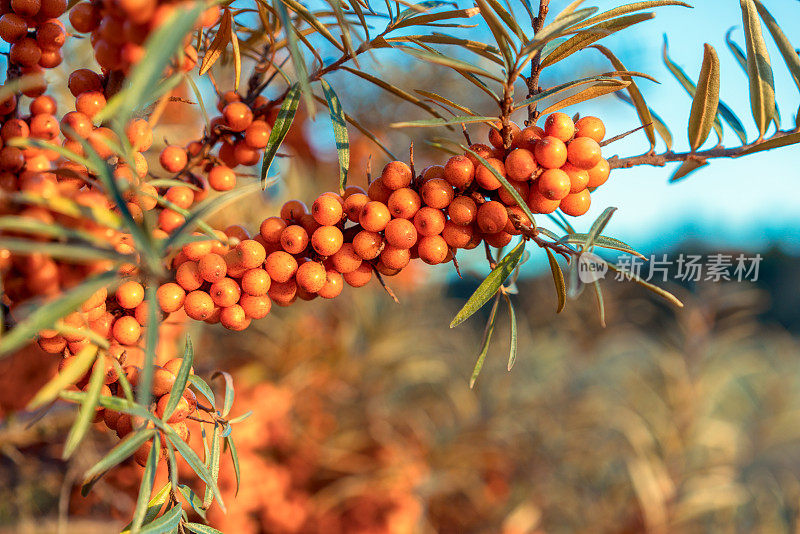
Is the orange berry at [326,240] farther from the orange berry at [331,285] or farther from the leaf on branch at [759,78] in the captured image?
the leaf on branch at [759,78]

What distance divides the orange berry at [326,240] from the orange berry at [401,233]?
0.10ft

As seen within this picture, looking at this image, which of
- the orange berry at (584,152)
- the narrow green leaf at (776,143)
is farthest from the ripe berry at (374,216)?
the narrow green leaf at (776,143)

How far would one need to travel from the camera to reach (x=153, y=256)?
156 mm

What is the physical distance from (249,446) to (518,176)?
897mm

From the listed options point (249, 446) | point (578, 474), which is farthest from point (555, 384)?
point (249, 446)

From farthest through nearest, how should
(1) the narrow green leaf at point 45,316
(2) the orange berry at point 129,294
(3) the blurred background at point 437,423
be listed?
(3) the blurred background at point 437,423 < (2) the orange berry at point 129,294 < (1) the narrow green leaf at point 45,316

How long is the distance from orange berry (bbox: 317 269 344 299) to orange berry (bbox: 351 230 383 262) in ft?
0.07

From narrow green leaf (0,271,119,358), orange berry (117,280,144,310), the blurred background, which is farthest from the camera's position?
the blurred background

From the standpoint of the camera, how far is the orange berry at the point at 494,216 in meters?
0.26

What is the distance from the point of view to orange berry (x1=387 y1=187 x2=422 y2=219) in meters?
0.28

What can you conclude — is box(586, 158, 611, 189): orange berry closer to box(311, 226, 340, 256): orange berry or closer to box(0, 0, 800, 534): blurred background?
box(311, 226, 340, 256): orange berry

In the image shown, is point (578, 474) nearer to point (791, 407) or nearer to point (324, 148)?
point (791, 407)

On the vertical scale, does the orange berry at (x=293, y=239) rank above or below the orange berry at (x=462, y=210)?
below

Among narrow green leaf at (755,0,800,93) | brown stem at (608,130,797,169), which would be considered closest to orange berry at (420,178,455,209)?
brown stem at (608,130,797,169)
